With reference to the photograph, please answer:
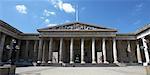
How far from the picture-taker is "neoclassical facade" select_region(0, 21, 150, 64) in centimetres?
3606

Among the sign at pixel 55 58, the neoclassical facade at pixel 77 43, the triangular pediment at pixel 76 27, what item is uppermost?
the triangular pediment at pixel 76 27

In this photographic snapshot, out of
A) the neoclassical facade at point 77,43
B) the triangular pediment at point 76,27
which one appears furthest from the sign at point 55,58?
the triangular pediment at point 76,27

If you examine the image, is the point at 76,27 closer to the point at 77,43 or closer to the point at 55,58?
the point at 77,43

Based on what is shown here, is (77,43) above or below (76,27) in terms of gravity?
below

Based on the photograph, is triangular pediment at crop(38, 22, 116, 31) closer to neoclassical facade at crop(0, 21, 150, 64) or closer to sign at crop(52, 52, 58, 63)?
neoclassical facade at crop(0, 21, 150, 64)

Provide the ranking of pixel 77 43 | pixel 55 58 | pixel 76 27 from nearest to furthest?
pixel 55 58 < pixel 76 27 < pixel 77 43

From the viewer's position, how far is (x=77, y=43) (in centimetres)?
4250

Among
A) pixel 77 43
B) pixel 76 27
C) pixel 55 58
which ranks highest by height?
pixel 76 27

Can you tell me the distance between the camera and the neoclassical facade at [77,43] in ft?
118

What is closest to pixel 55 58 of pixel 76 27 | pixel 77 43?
pixel 77 43

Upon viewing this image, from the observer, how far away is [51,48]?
120ft

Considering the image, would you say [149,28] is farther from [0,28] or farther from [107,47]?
[0,28]

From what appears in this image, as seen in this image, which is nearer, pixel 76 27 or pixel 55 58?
pixel 55 58

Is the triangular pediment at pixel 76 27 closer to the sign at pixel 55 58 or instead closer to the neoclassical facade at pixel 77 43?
the neoclassical facade at pixel 77 43
